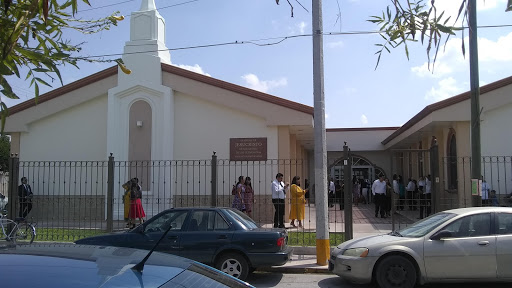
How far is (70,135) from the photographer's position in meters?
18.5

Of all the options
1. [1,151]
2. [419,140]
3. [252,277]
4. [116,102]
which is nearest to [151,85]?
[116,102]

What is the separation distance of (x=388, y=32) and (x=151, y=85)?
15.3 meters

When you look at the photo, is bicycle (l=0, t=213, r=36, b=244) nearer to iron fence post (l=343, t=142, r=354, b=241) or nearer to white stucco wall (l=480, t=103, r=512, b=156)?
iron fence post (l=343, t=142, r=354, b=241)

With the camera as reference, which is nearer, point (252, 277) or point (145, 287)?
point (145, 287)

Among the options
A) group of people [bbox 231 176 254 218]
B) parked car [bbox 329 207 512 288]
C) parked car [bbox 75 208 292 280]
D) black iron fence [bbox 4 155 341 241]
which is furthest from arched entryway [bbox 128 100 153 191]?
parked car [bbox 329 207 512 288]

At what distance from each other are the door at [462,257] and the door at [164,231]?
4.40m

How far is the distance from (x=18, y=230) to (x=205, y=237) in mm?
6934

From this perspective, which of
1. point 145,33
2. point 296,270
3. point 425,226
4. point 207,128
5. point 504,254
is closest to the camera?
point 504,254

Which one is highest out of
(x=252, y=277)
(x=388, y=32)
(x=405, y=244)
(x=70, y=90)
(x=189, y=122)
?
(x=70, y=90)

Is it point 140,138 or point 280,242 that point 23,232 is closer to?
Result: point 140,138

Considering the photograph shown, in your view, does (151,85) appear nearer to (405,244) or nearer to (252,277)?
(252,277)

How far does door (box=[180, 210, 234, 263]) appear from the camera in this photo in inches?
→ 337

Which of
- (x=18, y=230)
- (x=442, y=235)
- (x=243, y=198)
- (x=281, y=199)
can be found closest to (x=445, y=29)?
(x=442, y=235)

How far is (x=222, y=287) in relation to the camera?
264 cm
